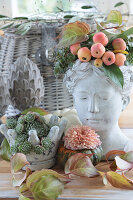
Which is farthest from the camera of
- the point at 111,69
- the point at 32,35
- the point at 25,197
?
the point at 32,35

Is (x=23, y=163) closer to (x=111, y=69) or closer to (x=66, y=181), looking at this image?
(x=66, y=181)

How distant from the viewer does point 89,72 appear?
2.27ft

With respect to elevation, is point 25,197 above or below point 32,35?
below

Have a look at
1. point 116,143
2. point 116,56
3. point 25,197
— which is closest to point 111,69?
point 116,56

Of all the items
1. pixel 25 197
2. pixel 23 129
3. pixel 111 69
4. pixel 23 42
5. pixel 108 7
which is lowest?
pixel 25 197

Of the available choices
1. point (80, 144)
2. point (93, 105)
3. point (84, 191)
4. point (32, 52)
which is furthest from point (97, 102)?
point (32, 52)

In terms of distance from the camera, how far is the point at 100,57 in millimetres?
673

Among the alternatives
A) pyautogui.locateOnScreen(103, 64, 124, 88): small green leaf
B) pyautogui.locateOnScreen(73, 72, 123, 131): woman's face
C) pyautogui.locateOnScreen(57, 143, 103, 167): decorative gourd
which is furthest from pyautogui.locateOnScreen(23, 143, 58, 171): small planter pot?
pyautogui.locateOnScreen(103, 64, 124, 88): small green leaf

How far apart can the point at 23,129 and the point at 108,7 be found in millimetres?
608

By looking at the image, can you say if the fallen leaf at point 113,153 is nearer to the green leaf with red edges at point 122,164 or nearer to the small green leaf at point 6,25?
the green leaf with red edges at point 122,164

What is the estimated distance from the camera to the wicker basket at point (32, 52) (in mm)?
953

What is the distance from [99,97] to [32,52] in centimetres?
38

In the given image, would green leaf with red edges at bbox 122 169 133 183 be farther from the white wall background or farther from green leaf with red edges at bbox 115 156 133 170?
the white wall background

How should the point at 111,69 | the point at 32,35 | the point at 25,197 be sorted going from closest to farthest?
1. the point at 25,197
2. the point at 111,69
3. the point at 32,35
